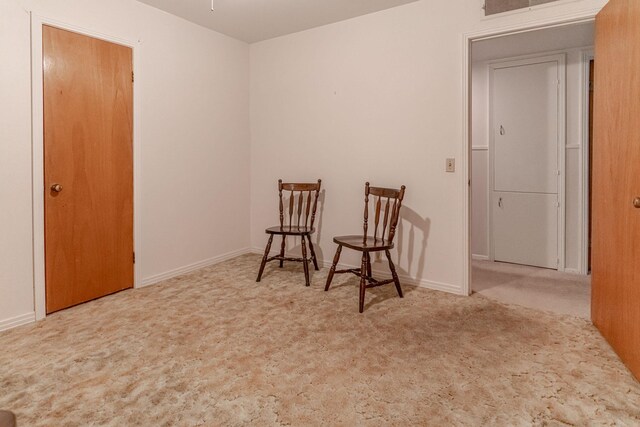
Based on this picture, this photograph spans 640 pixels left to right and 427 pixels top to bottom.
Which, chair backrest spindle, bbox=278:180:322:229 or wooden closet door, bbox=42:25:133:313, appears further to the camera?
chair backrest spindle, bbox=278:180:322:229

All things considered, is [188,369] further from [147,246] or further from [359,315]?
[147,246]

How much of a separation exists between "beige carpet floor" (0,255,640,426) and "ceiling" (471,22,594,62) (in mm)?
2291

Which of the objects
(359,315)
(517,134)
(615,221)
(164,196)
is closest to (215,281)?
(164,196)

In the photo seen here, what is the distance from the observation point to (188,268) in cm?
371

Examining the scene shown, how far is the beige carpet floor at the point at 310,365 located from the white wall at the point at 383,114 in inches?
28.8

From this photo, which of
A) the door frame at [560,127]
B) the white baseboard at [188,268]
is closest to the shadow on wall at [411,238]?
the door frame at [560,127]

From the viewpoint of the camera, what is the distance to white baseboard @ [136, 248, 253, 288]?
3.33m

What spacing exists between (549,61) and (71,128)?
13.7 feet

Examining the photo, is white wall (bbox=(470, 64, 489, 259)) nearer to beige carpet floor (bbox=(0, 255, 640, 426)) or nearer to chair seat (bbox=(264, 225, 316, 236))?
beige carpet floor (bbox=(0, 255, 640, 426))

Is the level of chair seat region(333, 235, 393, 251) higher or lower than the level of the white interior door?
lower

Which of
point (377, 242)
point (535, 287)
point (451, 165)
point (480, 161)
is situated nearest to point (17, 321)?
point (377, 242)

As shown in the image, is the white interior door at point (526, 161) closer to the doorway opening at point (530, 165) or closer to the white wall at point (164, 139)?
the doorway opening at point (530, 165)

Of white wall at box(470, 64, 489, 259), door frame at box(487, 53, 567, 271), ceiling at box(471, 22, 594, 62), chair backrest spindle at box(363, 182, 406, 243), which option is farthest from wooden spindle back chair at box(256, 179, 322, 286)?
door frame at box(487, 53, 567, 271)

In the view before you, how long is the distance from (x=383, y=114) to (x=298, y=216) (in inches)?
48.4
